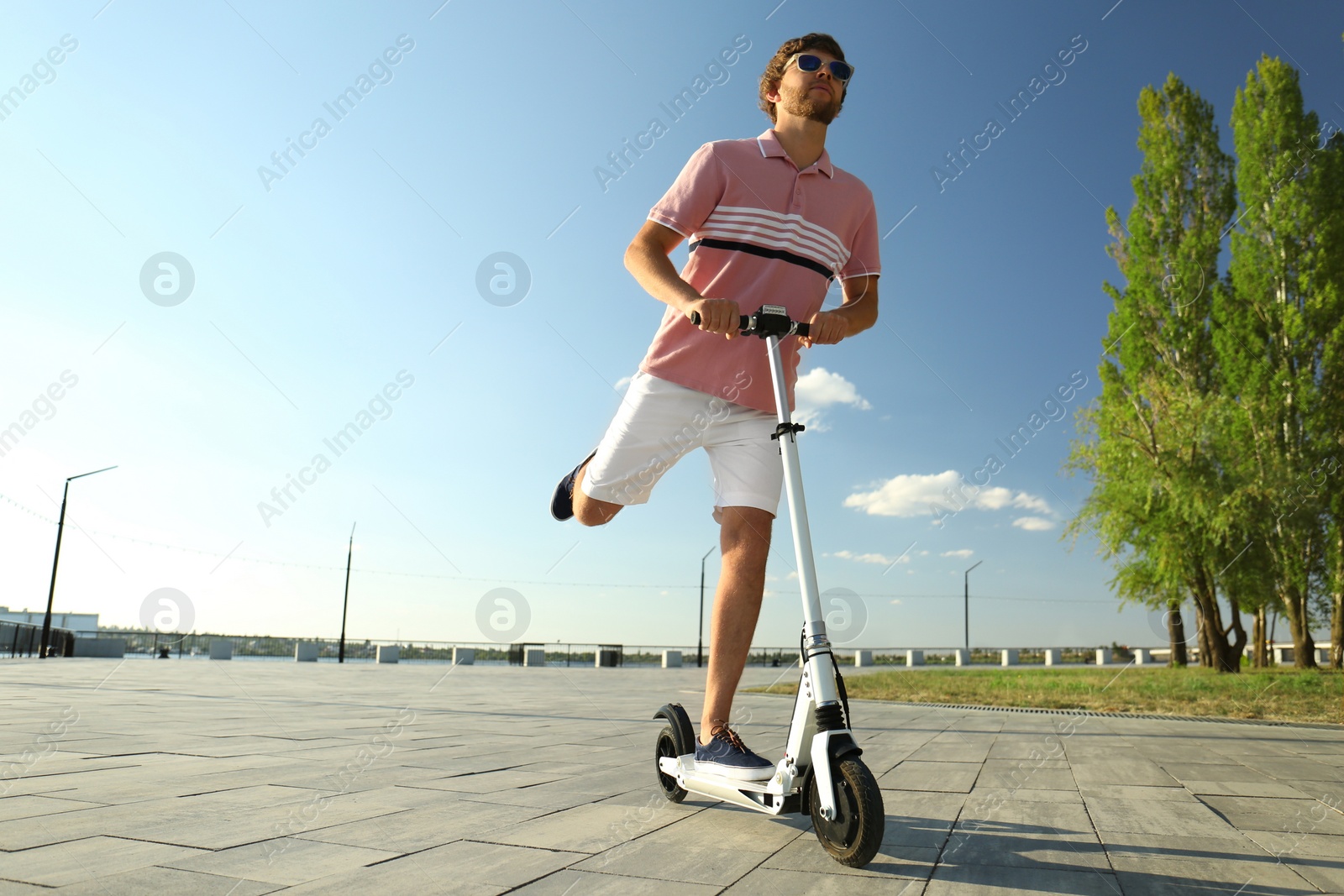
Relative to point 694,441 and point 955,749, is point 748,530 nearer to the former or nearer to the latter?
point 694,441

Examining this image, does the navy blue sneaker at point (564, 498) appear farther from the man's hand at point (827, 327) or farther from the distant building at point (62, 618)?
the distant building at point (62, 618)

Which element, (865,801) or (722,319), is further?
(722,319)

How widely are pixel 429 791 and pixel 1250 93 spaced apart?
27.4 meters

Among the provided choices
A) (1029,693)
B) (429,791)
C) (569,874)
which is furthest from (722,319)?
(1029,693)

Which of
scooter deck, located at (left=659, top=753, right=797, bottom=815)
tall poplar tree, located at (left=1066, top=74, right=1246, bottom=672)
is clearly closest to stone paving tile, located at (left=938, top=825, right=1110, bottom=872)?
scooter deck, located at (left=659, top=753, right=797, bottom=815)

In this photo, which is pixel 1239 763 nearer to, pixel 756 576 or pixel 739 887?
pixel 756 576

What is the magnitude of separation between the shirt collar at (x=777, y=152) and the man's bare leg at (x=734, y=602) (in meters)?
1.21

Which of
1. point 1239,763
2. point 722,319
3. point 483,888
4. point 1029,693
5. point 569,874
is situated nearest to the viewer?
point 483,888

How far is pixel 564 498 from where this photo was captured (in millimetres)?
3219

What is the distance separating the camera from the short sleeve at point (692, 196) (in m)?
2.70

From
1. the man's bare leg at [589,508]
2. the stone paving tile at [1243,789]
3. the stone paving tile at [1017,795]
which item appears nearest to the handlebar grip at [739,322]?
the man's bare leg at [589,508]

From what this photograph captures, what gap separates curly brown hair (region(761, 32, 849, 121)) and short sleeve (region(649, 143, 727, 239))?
45 cm

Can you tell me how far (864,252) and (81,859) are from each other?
9.52 ft

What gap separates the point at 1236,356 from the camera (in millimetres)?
20375
